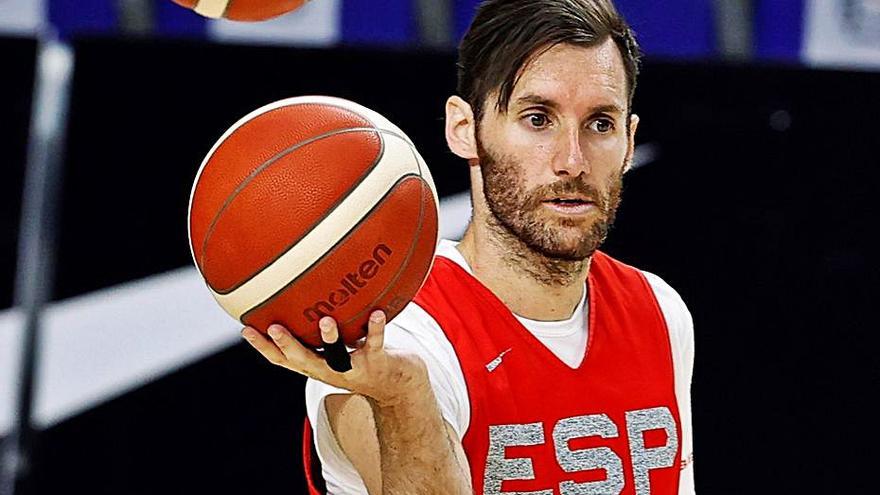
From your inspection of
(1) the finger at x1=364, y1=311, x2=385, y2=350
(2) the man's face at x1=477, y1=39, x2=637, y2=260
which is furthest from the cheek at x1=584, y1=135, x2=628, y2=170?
(1) the finger at x1=364, y1=311, x2=385, y2=350

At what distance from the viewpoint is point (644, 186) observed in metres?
4.34

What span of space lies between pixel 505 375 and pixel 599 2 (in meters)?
0.69

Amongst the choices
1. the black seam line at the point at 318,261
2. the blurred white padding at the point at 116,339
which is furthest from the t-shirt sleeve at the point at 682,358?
the blurred white padding at the point at 116,339

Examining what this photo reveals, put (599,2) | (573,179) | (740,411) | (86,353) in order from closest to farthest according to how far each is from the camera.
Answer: (573,179) < (599,2) < (86,353) < (740,411)

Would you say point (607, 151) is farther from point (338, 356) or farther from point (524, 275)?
point (338, 356)

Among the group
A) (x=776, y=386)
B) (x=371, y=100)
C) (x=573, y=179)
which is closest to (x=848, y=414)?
(x=776, y=386)

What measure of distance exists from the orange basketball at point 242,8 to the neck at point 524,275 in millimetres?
544

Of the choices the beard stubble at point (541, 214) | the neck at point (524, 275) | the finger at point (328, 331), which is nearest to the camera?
the finger at point (328, 331)

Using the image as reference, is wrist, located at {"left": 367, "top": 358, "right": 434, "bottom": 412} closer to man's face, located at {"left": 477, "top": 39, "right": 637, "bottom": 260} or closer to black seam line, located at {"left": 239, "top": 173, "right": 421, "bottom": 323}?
black seam line, located at {"left": 239, "top": 173, "right": 421, "bottom": 323}

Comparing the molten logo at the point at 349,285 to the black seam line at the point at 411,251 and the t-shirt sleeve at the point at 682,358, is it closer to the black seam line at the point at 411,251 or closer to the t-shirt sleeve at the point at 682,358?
the black seam line at the point at 411,251

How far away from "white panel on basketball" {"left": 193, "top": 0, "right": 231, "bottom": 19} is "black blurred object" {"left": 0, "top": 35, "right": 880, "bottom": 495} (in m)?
1.77

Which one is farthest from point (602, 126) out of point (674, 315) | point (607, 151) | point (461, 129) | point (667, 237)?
point (667, 237)

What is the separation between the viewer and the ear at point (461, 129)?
2277 mm

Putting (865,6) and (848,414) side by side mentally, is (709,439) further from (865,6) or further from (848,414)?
(865,6)
